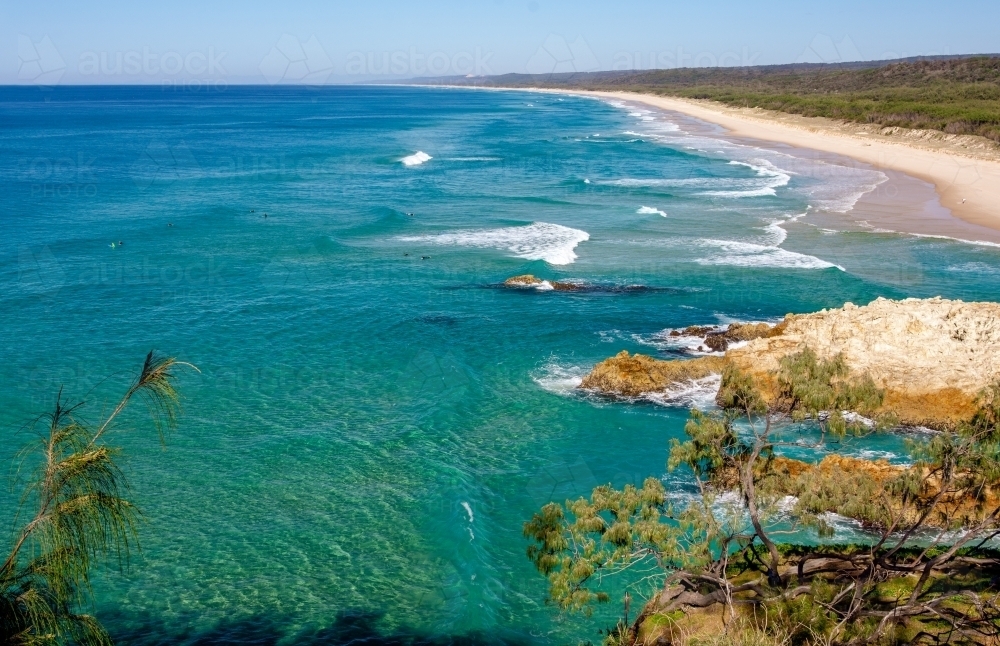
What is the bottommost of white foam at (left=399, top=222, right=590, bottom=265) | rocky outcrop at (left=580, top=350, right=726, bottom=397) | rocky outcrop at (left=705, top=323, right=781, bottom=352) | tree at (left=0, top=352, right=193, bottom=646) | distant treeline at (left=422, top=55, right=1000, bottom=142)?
rocky outcrop at (left=580, top=350, right=726, bottom=397)

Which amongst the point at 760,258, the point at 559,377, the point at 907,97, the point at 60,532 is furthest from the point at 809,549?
the point at 907,97

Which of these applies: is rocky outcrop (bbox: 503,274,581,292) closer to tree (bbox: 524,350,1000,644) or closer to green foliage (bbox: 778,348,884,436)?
tree (bbox: 524,350,1000,644)

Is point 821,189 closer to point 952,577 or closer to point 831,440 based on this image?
point 831,440

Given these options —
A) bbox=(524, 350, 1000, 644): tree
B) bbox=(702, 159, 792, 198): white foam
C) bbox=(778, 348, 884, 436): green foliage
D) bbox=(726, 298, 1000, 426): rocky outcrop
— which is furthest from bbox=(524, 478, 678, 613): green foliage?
bbox=(702, 159, 792, 198): white foam

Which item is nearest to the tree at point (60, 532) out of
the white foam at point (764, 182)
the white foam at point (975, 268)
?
the white foam at point (975, 268)

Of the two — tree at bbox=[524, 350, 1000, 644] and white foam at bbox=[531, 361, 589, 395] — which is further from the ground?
tree at bbox=[524, 350, 1000, 644]

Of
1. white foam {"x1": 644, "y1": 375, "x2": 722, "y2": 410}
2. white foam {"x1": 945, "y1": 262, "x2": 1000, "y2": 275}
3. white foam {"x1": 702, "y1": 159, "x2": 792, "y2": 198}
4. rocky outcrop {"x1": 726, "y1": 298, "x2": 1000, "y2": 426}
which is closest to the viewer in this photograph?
rocky outcrop {"x1": 726, "y1": 298, "x2": 1000, "y2": 426}

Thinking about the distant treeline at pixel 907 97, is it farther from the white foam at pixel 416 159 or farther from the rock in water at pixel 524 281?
the rock in water at pixel 524 281
